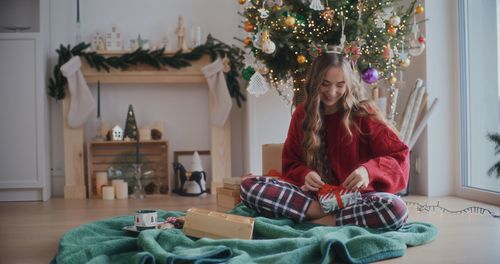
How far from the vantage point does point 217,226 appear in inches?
69.3

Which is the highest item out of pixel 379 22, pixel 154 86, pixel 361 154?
pixel 379 22

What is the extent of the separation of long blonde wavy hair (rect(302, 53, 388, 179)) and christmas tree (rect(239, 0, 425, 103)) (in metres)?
0.57

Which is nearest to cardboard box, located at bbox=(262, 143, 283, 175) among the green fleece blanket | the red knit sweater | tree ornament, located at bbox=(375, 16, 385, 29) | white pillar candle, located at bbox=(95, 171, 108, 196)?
the red knit sweater

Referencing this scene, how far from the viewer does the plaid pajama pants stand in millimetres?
1896

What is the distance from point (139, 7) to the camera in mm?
3945

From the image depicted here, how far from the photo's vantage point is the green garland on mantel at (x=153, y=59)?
3.71m

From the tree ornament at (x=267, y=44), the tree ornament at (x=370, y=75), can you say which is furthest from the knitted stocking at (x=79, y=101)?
the tree ornament at (x=370, y=75)

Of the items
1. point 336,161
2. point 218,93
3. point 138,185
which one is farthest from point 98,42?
point 336,161

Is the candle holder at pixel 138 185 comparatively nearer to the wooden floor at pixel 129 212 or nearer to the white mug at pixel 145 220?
the wooden floor at pixel 129 212

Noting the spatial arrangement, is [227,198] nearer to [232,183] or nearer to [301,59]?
[232,183]

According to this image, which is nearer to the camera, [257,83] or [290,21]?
[290,21]

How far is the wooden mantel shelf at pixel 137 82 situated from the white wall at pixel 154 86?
5.4 inches

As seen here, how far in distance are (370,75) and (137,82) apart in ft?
5.78

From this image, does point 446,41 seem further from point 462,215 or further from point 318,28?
point 462,215
